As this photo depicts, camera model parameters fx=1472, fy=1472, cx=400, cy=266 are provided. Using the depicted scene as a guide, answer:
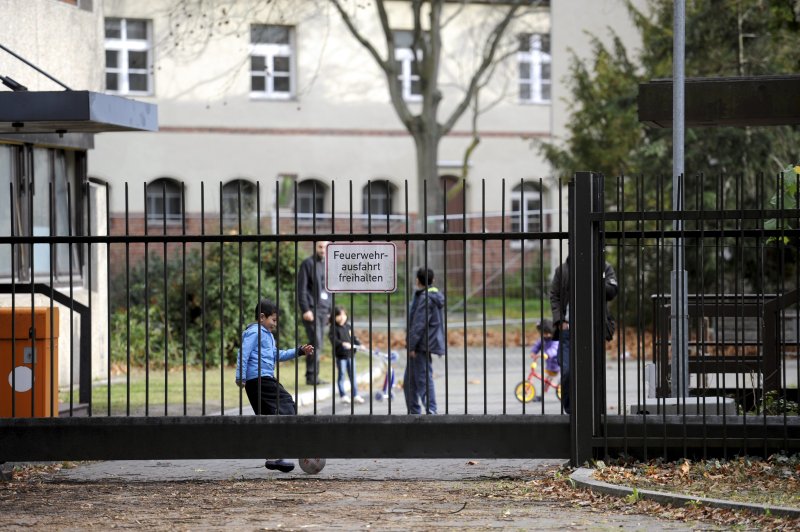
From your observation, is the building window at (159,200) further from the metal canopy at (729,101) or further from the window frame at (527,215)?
the metal canopy at (729,101)

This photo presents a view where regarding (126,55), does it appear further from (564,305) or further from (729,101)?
(564,305)

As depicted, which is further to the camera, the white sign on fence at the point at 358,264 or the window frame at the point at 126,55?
the window frame at the point at 126,55

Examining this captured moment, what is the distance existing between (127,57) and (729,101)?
27505mm

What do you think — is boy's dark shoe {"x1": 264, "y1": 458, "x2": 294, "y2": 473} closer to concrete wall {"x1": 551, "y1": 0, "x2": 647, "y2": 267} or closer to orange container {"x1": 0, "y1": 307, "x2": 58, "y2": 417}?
orange container {"x1": 0, "y1": 307, "x2": 58, "y2": 417}

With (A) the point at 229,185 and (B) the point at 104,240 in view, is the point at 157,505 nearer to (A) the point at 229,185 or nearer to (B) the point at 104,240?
(B) the point at 104,240

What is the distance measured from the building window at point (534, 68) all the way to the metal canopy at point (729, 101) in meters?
27.8

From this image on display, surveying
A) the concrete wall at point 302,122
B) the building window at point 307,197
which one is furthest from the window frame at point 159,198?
the building window at point 307,197

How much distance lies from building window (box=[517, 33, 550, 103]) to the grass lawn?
2046 cm

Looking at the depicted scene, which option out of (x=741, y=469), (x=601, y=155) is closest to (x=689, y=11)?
(x=601, y=155)

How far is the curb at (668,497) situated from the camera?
8180 millimetres

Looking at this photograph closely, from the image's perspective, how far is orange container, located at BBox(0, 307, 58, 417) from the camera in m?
10.9

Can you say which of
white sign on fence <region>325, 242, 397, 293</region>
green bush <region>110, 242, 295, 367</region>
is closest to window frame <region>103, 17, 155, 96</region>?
green bush <region>110, 242, 295, 367</region>

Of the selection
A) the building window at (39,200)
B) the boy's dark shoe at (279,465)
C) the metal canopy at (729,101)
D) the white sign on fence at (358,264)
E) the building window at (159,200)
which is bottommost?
the boy's dark shoe at (279,465)

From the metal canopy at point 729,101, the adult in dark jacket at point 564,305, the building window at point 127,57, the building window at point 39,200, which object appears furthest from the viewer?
the building window at point 127,57
